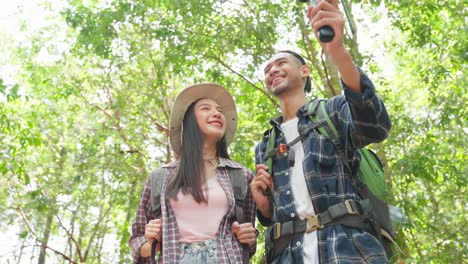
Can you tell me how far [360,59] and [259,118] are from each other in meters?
1.92

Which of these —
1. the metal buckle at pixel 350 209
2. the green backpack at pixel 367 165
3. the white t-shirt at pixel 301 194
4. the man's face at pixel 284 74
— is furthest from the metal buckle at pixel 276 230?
the man's face at pixel 284 74

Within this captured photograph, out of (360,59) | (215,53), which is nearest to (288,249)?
(360,59)

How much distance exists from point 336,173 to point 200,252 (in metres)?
0.83

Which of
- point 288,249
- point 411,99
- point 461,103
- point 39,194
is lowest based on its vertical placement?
point 288,249

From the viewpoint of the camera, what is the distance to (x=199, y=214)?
116 inches

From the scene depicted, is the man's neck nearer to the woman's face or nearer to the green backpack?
the green backpack

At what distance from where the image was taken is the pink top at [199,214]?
9.49 feet

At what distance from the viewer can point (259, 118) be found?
827 cm

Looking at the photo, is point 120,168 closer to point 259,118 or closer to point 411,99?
point 259,118

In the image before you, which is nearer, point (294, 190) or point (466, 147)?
point (294, 190)

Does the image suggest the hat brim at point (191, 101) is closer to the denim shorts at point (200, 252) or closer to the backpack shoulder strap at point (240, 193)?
the backpack shoulder strap at point (240, 193)

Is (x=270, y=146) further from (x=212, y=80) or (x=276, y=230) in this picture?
(x=212, y=80)

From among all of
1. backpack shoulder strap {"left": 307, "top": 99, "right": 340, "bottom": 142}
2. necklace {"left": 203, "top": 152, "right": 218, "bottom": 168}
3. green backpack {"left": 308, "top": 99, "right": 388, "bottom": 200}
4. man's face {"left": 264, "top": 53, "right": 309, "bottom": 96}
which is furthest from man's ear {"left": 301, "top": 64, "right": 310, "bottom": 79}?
necklace {"left": 203, "top": 152, "right": 218, "bottom": 168}

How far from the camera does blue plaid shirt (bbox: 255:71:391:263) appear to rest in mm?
2521
